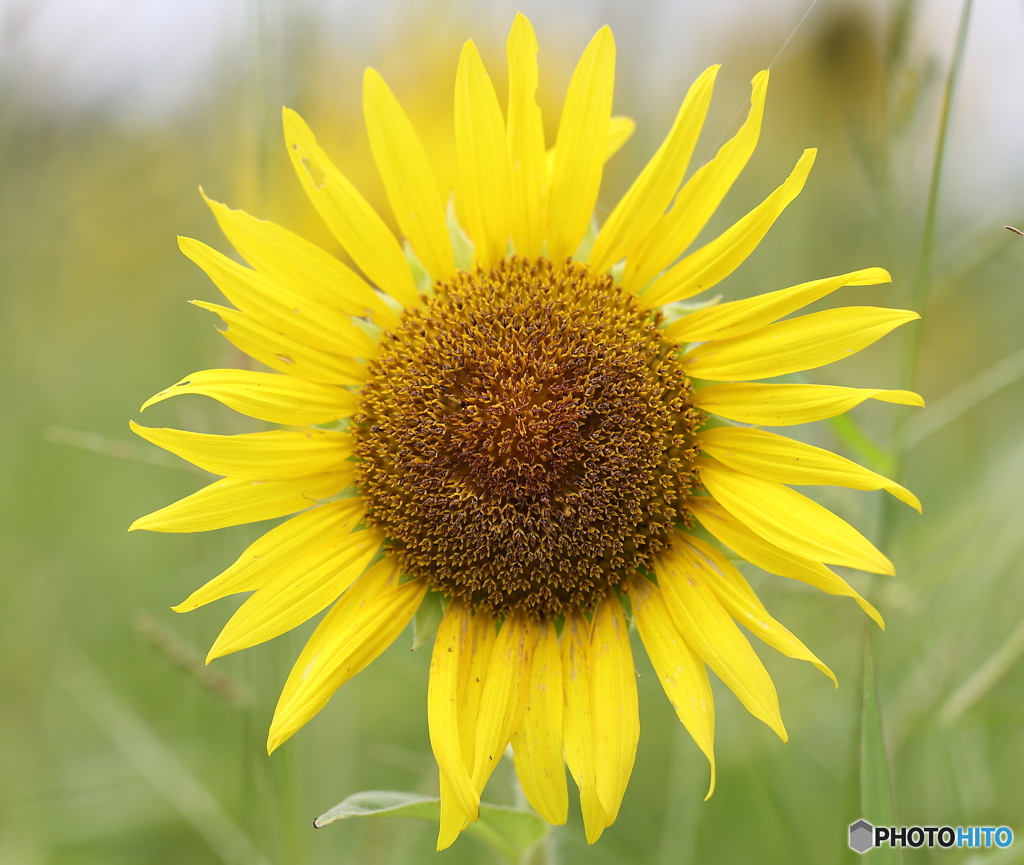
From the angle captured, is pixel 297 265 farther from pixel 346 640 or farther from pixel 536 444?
pixel 346 640

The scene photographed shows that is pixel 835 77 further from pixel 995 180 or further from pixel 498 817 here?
pixel 498 817

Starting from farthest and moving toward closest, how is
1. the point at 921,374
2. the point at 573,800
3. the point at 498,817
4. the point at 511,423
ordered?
the point at 921,374
the point at 573,800
the point at 511,423
the point at 498,817

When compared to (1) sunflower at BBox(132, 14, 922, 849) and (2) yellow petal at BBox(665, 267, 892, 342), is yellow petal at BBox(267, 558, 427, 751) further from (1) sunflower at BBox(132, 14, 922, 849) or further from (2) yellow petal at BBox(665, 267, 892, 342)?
(2) yellow petal at BBox(665, 267, 892, 342)

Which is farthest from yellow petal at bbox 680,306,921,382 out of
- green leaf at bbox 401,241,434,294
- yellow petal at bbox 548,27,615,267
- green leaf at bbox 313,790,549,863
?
green leaf at bbox 313,790,549,863

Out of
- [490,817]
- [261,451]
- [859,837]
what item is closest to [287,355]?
[261,451]

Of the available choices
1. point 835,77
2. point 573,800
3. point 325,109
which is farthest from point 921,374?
point 325,109
